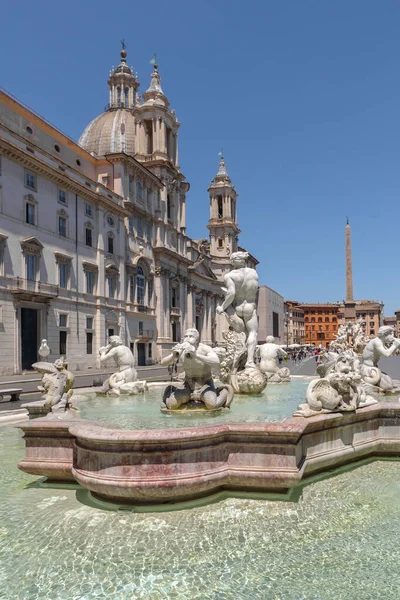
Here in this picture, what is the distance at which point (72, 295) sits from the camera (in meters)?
33.1

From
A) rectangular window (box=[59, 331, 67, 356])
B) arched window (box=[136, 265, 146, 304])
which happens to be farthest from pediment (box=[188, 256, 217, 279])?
rectangular window (box=[59, 331, 67, 356])

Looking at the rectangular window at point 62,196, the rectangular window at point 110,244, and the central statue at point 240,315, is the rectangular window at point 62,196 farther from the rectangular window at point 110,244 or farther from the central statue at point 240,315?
the central statue at point 240,315

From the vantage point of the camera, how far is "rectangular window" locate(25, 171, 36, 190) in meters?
29.3

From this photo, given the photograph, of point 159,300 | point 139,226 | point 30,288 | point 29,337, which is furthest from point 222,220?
point 29,337

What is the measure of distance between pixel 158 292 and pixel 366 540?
44269 millimetres

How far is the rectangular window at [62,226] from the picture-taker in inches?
1275

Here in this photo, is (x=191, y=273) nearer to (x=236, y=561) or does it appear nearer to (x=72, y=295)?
(x=72, y=295)

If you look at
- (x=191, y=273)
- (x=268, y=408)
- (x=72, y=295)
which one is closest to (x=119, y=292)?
(x=72, y=295)

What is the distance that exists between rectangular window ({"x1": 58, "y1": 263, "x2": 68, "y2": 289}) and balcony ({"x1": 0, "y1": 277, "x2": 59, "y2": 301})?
1.13m

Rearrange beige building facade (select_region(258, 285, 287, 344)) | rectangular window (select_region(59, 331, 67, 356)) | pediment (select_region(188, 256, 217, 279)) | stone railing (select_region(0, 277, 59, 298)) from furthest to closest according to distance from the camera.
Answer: beige building facade (select_region(258, 285, 287, 344)) → pediment (select_region(188, 256, 217, 279)) → rectangular window (select_region(59, 331, 67, 356)) → stone railing (select_region(0, 277, 59, 298))

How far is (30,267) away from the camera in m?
29.3

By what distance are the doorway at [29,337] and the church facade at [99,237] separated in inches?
2.6

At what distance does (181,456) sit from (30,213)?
28.1m

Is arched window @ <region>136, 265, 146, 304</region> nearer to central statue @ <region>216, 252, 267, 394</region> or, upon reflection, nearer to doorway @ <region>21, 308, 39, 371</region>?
doorway @ <region>21, 308, 39, 371</region>
